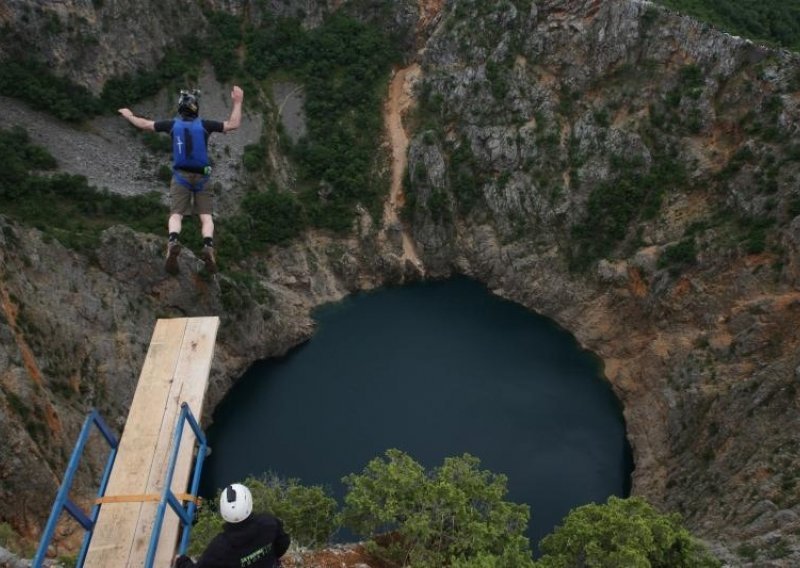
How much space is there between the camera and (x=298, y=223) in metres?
56.3

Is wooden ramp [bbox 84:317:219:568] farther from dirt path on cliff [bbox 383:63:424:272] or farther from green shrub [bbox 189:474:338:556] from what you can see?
dirt path on cliff [bbox 383:63:424:272]

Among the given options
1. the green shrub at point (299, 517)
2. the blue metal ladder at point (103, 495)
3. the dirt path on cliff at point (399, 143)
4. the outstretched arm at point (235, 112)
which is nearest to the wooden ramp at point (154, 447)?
the blue metal ladder at point (103, 495)

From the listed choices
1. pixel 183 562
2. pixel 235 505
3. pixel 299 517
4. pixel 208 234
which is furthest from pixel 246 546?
pixel 299 517

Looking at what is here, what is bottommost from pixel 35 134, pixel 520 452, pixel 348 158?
pixel 520 452

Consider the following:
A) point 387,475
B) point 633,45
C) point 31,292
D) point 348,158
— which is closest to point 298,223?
Result: point 348,158

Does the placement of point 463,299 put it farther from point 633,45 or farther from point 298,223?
point 633,45

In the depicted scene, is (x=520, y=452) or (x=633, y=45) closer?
(x=520, y=452)

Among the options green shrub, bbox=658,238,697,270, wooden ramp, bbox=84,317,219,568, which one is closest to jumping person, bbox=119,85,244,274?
wooden ramp, bbox=84,317,219,568

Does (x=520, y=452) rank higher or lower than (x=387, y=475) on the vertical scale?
higher

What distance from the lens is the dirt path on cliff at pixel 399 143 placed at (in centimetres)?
5925

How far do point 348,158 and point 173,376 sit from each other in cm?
4981

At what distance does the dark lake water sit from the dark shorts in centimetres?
2754

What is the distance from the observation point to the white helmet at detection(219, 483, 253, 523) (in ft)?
26.5

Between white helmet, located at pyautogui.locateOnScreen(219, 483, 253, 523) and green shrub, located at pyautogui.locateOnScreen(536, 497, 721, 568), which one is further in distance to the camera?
green shrub, located at pyautogui.locateOnScreen(536, 497, 721, 568)
